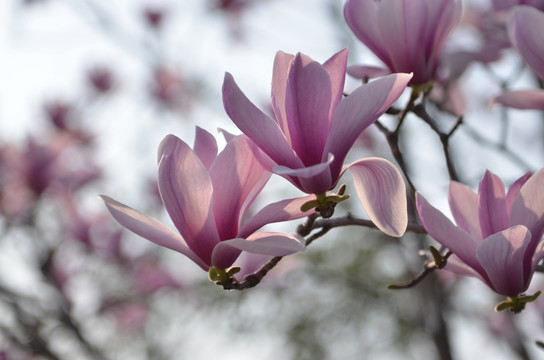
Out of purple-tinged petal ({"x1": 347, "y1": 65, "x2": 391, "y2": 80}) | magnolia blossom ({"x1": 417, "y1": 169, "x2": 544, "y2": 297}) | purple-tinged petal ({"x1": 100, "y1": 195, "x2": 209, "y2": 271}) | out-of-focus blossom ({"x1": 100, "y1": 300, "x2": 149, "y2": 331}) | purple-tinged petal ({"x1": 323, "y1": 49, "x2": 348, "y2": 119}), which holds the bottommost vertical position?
out-of-focus blossom ({"x1": 100, "y1": 300, "x2": 149, "y2": 331})

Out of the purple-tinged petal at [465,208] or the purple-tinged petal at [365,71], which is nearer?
the purple-tinged petal at [465,208]

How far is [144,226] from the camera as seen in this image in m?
0.73

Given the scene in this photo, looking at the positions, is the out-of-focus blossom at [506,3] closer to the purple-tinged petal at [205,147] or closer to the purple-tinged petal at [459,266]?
the purple-tinged petal at [459,266]

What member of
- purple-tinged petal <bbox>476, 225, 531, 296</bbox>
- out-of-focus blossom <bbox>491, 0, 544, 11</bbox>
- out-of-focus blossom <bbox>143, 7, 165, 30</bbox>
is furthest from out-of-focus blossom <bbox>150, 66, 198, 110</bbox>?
purple-tinged petal <bbox>476, 225, 531, 296</bbox>

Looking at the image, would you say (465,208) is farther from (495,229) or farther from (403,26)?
(403,26)

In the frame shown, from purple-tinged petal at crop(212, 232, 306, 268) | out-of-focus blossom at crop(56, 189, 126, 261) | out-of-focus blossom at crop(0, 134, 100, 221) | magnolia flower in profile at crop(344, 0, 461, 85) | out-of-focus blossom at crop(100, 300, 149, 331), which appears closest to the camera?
purple-tinged petal at crop(212, 232, 306, 268)

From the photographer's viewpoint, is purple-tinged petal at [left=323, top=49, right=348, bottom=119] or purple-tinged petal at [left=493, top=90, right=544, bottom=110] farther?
purple-tinged petal at [left=493, top=90, right=544, bottom=110]

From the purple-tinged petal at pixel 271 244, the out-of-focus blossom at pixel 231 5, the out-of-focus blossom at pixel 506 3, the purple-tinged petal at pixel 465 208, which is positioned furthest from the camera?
the out-of-focus blossom at pixel 231 5

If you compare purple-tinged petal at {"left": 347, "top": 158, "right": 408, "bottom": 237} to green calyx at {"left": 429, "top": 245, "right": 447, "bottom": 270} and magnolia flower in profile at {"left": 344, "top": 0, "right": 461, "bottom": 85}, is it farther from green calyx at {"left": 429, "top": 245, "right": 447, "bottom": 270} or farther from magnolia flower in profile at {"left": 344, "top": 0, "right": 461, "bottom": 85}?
magnolia flower in profile at {"left": 344, "top": 0, "right": 461, "bottom": 85}

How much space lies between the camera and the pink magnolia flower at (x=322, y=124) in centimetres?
70

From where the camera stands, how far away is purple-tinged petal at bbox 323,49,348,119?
75 cm

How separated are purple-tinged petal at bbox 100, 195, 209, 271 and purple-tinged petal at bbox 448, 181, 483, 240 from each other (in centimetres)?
35

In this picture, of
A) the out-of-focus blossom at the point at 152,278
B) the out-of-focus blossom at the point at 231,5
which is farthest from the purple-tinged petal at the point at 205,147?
the out-of-focus blossom at the point at 231,5

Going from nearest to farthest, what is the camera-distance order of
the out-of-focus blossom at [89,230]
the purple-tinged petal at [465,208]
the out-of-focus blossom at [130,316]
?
the purple-tinged petal at [465,208]
the out-of-focus blossom at [89,230]
the out-of-focus blossom at [130,316]
